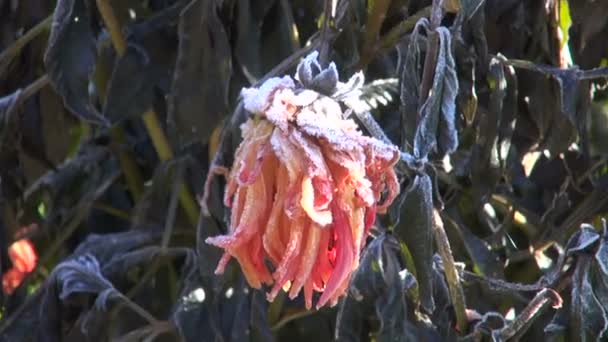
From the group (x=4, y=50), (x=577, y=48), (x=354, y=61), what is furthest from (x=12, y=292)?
(x=577, y=48)

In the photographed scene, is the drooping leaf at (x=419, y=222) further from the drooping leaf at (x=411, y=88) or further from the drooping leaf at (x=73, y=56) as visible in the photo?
the drooping leaf at (x=73, y=56)

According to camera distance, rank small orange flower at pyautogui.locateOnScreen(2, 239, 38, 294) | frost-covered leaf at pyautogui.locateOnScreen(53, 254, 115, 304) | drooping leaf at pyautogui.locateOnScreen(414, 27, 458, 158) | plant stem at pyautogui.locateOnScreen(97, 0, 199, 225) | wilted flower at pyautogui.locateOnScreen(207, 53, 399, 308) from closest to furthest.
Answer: wilted flower at pyautogui.locateOnScreen(207, 53, 399, 308) → drooping leaf at pyautogui.locateOnScreen(414, 27, 458, 158) → frost-covered leaf at pyautogui.locateOnScreen(53, 254, 115, 304) → plant stem at pyautogui.locateOnScreen(97, 0, 199, 225) → small orange flower at pyautogui.locateOnScreen(2, 239, 38, 294)

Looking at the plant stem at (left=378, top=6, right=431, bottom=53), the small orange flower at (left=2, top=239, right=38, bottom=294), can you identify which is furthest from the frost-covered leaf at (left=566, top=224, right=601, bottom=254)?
the small orange flower at (left=2, top=239, right=38, bottom=294)

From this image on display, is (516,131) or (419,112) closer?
(419,112)

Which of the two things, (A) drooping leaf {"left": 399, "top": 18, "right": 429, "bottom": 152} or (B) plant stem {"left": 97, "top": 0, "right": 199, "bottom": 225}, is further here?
(B) plant stem {"left": 97, "top": 0, "right": 199, "bottom": 225}

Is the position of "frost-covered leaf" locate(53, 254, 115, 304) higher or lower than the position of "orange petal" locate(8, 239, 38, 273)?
higher

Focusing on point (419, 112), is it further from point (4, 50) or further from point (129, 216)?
point (129, 216)

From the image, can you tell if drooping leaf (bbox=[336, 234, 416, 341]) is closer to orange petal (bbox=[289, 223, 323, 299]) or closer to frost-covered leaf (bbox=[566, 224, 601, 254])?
frost-covered leaf (bbox=[566, 224, 601, 254])

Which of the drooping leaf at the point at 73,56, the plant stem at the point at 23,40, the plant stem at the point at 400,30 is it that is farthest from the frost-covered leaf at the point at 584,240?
the plant stem at the point at 23,40
